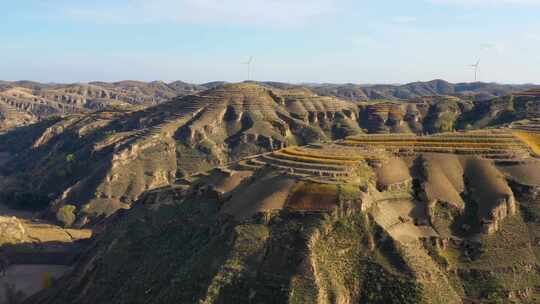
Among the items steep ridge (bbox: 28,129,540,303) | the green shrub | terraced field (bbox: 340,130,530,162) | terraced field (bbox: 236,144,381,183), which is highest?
terraced field (bbox: 340,130,530,162)

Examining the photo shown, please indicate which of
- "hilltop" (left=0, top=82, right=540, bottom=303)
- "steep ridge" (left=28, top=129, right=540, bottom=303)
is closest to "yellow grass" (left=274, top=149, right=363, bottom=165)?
"hilltop" (left=0, top=82, right=540, bottom=303)

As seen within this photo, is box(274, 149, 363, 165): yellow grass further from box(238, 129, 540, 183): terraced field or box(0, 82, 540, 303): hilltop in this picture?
box(0, 82, 540, 303): hilltop

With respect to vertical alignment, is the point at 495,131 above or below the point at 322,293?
above

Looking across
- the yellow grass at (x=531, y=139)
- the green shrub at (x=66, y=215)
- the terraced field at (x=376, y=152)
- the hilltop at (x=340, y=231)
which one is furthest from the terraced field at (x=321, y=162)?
the green shrub at (x=66, y=215)

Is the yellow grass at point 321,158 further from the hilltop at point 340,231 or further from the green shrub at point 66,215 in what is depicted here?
the green shrub at point 66,215

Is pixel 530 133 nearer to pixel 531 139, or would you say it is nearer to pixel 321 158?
pixel 531 139

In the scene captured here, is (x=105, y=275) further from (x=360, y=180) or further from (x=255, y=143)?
(x=255, y=143)

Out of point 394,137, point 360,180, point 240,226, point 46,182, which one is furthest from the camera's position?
point 46,182

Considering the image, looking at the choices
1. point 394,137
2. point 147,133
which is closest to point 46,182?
point 147,133
